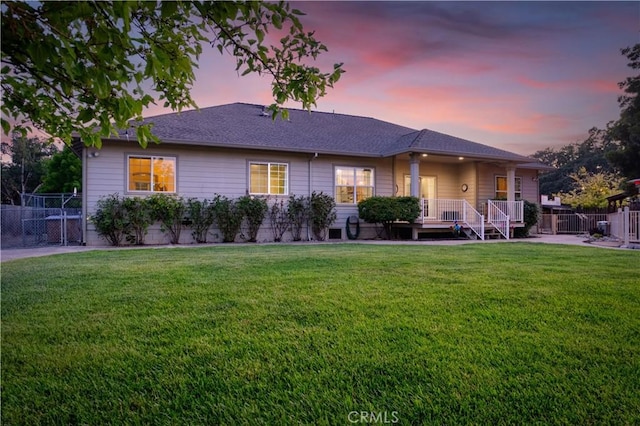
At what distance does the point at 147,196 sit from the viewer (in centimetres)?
1198

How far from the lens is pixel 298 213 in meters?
13.7

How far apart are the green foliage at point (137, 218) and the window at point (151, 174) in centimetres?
73

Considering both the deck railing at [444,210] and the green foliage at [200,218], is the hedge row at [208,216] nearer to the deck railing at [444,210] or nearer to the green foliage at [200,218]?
the green foliage at [200,218]

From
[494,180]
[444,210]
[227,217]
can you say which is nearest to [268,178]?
[227,217]

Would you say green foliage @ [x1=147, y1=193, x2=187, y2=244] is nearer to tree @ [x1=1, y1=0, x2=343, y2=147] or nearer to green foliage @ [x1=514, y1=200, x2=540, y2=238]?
tree @ [x1=1, y1=0, x2=343, y2=147]

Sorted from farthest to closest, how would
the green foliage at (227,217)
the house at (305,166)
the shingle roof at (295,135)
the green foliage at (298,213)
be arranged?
the green foliage at (298,213)
the shingle roof at (295,135)
the green foliage at (227,217)
the house at (305,166)

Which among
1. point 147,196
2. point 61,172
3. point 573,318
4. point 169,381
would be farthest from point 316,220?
point 61,172

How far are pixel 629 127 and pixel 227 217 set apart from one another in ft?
93.4

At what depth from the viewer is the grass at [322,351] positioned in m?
1.95

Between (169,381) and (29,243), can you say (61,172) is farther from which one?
(169,381)

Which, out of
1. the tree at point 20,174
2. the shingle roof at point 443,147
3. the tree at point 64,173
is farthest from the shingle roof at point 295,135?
the tree at point 20,174

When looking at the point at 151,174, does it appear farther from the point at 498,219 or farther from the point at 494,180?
the point at 494,180

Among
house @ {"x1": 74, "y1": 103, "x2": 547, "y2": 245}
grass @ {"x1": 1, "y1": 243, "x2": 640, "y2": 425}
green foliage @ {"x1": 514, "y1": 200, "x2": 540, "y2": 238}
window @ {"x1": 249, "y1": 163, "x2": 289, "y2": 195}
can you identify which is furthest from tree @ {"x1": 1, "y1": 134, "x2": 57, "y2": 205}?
grass @ {"x1": 1, "y1": 243, "x2": 640, "y2": 425}

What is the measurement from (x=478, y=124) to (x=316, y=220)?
385 inches
